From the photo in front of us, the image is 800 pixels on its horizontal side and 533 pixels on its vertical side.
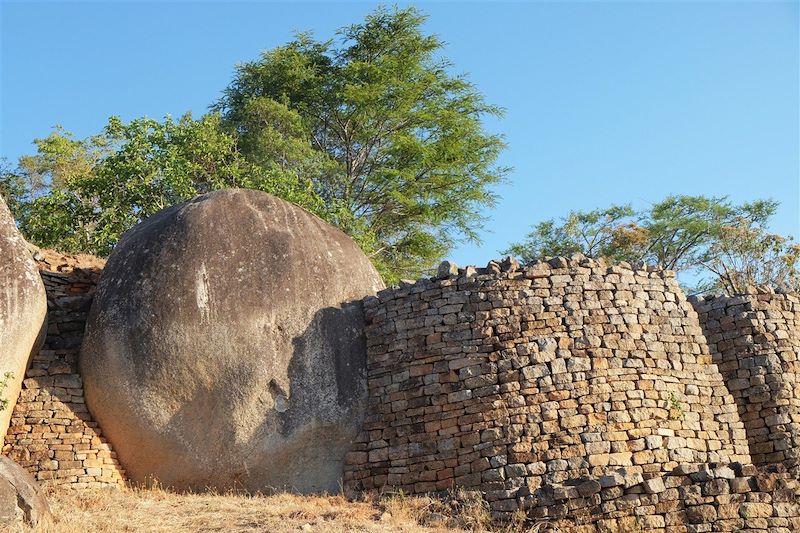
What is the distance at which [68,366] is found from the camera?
13078 mm

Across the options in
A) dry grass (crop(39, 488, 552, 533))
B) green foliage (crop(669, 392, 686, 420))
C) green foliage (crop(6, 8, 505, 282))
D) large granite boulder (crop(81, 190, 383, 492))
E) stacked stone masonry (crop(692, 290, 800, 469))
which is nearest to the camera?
dry grass (crop(39, 488, 552, 533))

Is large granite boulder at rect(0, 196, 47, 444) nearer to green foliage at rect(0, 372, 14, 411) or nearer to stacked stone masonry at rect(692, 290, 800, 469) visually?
green foliage at rect(0, 372, 14, 411)

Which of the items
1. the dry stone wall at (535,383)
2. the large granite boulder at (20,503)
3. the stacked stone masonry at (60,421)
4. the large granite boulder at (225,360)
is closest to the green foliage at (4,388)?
the stacked stone masonry at (60,421)

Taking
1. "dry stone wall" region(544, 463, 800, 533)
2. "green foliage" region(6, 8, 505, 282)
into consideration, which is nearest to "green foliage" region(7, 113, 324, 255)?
"green foliage" region(6, 8, 505, 282)

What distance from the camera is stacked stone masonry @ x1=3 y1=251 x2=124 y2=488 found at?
12172 mm

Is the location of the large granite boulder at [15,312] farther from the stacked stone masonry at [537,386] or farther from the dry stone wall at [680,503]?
the dry stone wall at [680,503]

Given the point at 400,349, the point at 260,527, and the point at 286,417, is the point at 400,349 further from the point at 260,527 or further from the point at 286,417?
the point at 260,527

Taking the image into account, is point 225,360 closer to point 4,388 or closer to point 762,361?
point 4,388

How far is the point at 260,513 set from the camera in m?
10.9

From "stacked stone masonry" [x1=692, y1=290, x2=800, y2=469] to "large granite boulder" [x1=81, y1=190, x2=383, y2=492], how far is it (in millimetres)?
4714

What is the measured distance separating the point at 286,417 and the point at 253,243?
2.41m

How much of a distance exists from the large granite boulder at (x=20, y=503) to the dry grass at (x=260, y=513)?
21 cm

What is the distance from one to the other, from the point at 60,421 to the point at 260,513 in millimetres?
3305

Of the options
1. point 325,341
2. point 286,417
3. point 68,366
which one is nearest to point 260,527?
point 286,417
